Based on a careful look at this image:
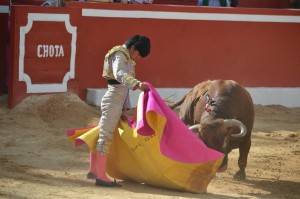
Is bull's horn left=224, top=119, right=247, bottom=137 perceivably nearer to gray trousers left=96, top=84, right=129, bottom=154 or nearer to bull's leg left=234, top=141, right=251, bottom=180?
bull's leg left=234, top=141, right=251, bottom=180

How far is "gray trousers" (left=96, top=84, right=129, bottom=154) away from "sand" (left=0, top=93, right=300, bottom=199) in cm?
38

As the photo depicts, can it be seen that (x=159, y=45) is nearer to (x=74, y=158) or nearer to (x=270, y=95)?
(x=270, y=95)

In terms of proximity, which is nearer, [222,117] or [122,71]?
[122,71]

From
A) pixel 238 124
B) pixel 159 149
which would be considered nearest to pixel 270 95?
pixel 238 124

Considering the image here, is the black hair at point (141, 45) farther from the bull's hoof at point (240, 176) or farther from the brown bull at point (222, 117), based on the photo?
the bull's hoof at point (240, 176)

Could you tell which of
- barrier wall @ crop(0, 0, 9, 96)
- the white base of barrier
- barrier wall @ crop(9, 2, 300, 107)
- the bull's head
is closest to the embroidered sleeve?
the bull's head

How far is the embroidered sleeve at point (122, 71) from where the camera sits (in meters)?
7.07

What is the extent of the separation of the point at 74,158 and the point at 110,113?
174 centimetres

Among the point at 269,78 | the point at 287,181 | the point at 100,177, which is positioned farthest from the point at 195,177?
the point at 269,78

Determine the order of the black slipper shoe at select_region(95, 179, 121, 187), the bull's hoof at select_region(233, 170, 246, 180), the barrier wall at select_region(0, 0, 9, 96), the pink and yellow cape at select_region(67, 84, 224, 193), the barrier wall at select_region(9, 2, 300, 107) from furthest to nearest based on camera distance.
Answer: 1. the barrier wall at select_region(0, 0, 9, 96)
2. the barrier wall at select_region(9, 2, 300, 107)
3. the bull's hoof at select_region(233, 170, 246, 180)
4. the black slipper shoe at select_region(95, 179, 121, 187)
5. the pink and yellow cape at select_region(67, 84, 224, 193)

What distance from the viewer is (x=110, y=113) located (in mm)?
7383

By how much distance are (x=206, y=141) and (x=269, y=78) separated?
5.02 m

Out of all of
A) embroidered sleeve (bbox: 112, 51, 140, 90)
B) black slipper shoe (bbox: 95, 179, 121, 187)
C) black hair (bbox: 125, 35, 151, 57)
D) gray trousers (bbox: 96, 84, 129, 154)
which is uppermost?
black hair (bbox: 125, 35, 151, 57)

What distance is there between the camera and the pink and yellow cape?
23.9 feet
